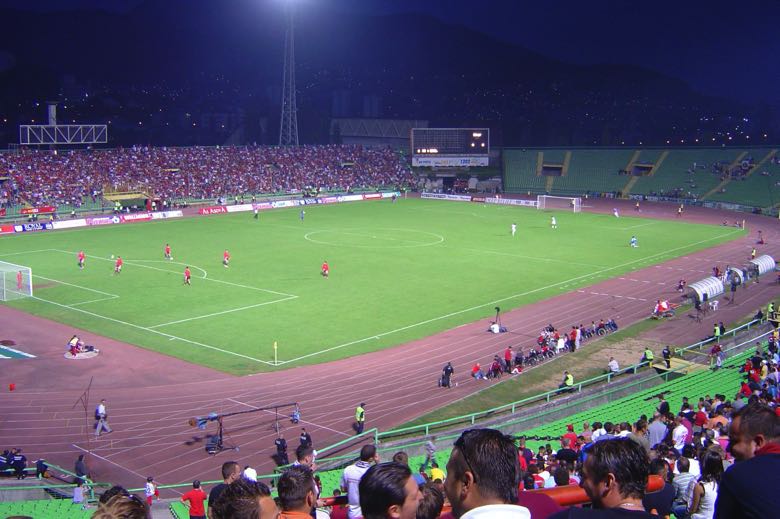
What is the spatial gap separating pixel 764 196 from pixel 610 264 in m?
44.3

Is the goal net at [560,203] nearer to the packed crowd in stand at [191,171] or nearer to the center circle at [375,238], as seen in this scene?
the packed crowd in stand at [191,171]

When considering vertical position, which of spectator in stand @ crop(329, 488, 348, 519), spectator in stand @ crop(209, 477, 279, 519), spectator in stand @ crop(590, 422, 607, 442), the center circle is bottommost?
the center circle

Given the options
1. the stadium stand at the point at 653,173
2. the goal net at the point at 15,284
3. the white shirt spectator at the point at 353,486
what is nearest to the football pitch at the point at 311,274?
the goal net at the point at 15,284

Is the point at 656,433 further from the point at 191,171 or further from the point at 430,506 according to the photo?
the point at 191,171

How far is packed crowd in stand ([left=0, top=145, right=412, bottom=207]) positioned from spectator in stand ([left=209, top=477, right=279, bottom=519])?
7438cm

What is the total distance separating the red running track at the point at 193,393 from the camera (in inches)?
901

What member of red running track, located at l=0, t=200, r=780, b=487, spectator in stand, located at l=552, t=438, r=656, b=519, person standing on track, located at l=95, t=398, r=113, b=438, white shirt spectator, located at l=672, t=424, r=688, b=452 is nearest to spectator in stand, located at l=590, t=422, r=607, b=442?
white shirt spectator, located at l=672, t=424, r=688, b=452

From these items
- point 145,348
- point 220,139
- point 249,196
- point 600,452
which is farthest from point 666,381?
point 220,139

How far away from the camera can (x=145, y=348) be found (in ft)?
109

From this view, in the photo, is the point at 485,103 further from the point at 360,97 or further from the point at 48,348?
the point at 48,348

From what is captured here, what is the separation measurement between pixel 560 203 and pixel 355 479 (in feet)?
300

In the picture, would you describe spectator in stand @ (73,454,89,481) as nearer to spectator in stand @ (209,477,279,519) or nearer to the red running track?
the red running track

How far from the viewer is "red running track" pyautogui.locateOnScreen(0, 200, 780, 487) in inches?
901

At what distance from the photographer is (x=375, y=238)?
215 ft
